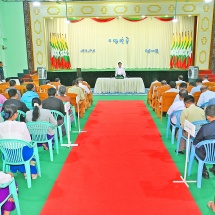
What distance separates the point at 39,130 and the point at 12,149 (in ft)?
2.42

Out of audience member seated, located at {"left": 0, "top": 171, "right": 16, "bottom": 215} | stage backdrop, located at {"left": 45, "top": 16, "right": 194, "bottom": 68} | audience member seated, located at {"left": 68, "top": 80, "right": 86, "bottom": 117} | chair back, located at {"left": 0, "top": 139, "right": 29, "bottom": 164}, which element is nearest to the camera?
audience member seated, located at {"left": 0, "top": 171, "right": 16, "bottom": 215}

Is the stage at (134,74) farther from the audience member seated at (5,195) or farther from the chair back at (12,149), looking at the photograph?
the audience member seated at (5,195)

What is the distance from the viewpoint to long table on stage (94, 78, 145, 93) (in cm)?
1033

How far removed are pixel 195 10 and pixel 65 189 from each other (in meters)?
10.5

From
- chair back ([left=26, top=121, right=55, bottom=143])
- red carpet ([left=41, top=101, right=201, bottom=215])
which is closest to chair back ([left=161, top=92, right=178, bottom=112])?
red carpet ([left=41, top=101, right=201, bottom=215])

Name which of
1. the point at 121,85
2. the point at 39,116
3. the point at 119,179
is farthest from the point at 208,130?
the point at 121,85

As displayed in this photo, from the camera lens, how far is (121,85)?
408 inches

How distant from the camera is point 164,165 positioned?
3846 millimetres

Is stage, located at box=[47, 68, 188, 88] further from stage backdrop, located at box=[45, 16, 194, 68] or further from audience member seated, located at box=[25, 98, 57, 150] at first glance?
audience member seated, located at box=[25, 98, 57, 150]

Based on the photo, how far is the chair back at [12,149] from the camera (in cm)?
296

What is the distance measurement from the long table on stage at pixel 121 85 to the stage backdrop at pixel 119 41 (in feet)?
12.6

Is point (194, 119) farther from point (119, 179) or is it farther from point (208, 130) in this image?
point (119, 179)

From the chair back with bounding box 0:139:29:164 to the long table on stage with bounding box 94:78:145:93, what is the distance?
24.8 ft

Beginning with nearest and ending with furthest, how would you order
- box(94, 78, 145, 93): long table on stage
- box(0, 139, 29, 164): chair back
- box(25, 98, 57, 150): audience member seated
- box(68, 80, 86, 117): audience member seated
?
box(0, 139, 29, 164): chair back, box(25, 98, 57, 150): audience member seated, box(68, 80, 86, 117): audience member seated, box(94, 78, 145, 93): long table on stage
